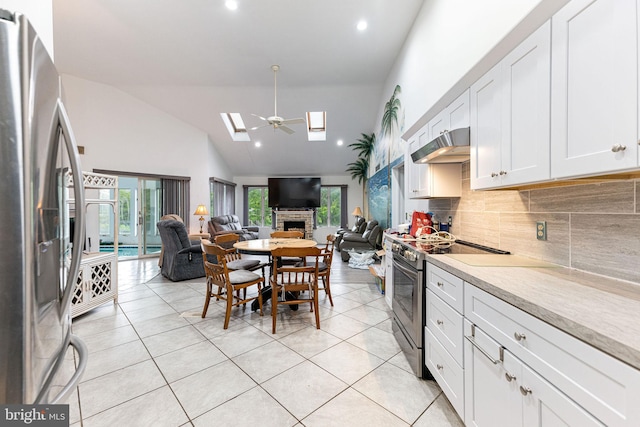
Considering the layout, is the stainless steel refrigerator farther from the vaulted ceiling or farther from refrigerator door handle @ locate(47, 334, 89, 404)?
the vaulted ceiling

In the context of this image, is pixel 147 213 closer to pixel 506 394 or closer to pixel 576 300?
pixel 506 394

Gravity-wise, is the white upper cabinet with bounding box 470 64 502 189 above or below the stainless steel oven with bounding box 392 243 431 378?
above

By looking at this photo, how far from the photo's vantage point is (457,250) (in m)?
1.96

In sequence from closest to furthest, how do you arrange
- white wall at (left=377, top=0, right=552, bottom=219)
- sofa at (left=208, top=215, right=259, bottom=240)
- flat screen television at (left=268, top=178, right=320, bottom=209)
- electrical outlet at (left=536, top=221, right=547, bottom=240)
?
electrical outlet at (left=536, top=221, right=547, bottom=240)
white wall at (left=377, top=0, right=552, bottom=219)
sofa at (left=208, top=215, right=259, bottom=240)
flat screen television at (left=268, top=178, right=320, bottom=209)

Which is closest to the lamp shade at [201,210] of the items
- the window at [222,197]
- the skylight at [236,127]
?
the window at [222,197]

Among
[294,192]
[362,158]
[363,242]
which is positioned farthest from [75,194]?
[294,192]

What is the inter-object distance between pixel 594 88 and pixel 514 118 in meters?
0.44

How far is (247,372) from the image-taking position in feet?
6.27

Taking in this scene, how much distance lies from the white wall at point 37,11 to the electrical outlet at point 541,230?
2.82 m

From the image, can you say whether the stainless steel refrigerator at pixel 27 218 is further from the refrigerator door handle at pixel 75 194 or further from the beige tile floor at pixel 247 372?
the beige tile floor at pixel 247 372

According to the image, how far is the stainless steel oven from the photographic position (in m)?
1.85

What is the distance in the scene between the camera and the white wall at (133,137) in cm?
545

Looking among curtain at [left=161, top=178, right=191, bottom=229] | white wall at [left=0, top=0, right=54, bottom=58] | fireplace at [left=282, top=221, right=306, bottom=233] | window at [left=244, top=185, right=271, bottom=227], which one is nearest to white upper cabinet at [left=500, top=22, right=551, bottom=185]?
white wall at [left=0, top=0, right=54, bottom=58]

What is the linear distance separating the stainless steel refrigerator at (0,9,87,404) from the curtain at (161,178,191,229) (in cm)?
655
